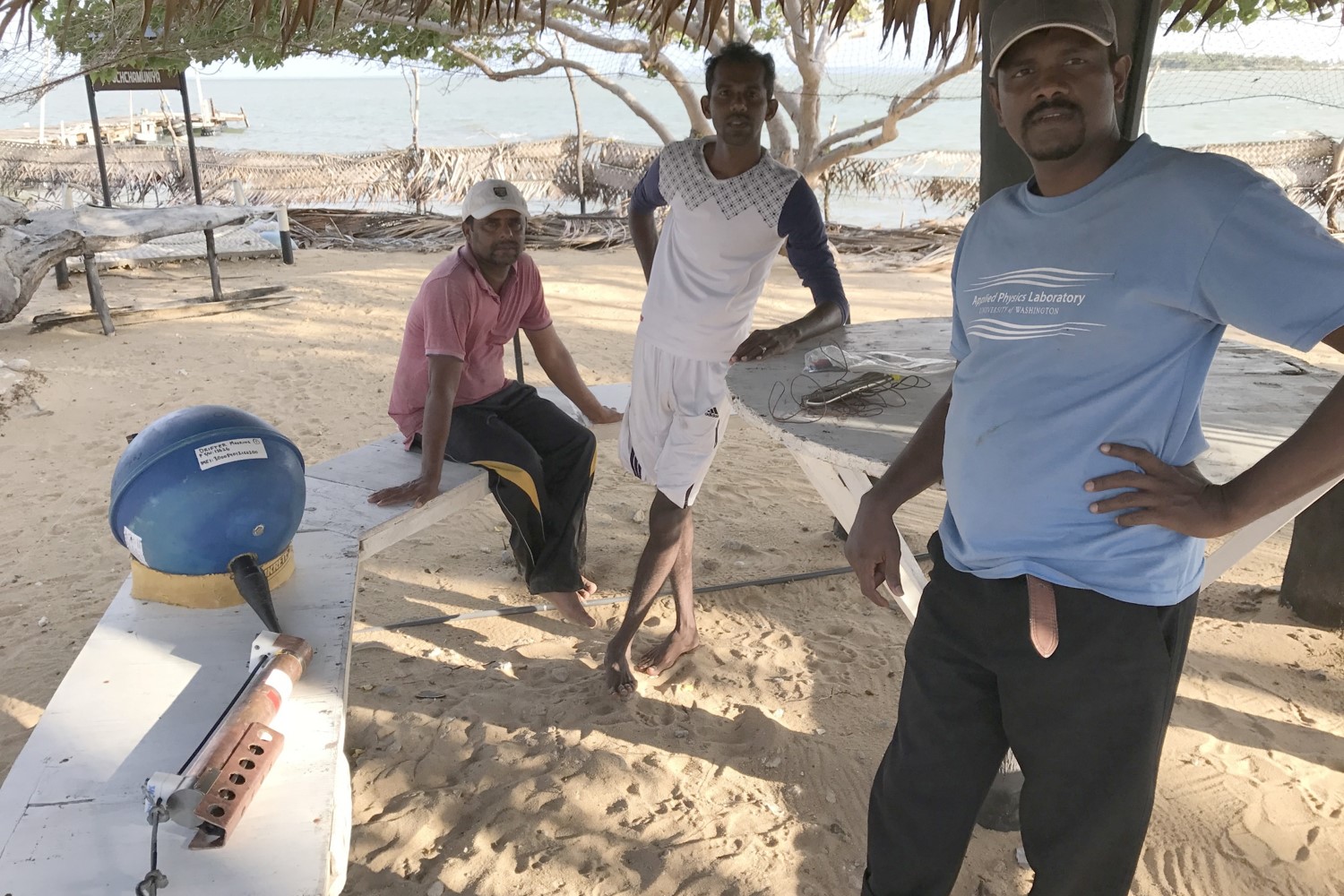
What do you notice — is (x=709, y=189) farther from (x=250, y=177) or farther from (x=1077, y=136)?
(x=250, y=177)

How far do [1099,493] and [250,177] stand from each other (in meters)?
16.7

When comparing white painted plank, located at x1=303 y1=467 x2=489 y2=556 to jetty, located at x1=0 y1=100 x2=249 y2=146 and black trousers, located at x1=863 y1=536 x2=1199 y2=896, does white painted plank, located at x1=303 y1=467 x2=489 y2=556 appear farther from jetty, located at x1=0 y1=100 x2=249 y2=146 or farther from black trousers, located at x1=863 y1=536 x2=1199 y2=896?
jetty, located at x1=0 y1=100 x2=249 y2=146

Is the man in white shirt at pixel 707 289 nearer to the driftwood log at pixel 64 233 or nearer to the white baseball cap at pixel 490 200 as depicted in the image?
the white baseball cap at pixel 490 200

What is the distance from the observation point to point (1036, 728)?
1517 millimetres

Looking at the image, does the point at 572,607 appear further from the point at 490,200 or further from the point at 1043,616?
the point at 1043,616

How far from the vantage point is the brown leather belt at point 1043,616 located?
1.46 metres

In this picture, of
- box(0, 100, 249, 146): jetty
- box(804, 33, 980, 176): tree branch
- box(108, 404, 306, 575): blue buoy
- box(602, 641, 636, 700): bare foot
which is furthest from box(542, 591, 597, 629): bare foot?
box(0, 100, 249, 146): jetty

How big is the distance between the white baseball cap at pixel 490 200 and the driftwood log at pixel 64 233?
6007 millimetres

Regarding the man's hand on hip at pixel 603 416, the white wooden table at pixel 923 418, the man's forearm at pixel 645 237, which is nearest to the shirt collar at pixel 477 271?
the man's forearm at pixel 645 237

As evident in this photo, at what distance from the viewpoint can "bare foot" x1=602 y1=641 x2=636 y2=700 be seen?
3.15m

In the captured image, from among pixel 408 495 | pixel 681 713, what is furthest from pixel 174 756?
pixel 681 713

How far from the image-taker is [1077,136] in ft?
4.74

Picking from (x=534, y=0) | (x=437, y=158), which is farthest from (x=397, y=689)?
(x=437, y=158)

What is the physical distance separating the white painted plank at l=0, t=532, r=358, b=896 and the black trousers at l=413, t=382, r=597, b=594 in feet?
3.28
